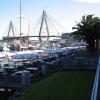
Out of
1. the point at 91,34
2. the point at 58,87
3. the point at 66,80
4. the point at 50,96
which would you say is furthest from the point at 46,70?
the point at 91,34

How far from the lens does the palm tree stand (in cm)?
5953

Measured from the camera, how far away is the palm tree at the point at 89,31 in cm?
5953

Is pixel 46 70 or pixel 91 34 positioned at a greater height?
pixel 91 34

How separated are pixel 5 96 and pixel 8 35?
147 m

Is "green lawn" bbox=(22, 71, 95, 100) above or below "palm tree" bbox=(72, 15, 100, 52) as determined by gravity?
below

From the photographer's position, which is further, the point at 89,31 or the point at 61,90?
the point at 89,31

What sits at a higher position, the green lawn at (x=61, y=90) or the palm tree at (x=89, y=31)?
the palm tree at (x=89, y=31)

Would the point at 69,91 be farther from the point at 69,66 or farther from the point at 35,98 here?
the point at 69,66

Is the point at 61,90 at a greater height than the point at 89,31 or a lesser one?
lesser

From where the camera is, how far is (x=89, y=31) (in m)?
59.8

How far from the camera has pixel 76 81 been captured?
83.6 ft

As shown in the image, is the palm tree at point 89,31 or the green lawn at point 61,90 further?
the palm tree at point 89,31

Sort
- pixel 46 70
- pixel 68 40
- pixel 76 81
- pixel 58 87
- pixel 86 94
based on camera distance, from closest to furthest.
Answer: pixel 86 94
pixel 58 87
pixel 76 81
pixel 46 70
pixel 68 40

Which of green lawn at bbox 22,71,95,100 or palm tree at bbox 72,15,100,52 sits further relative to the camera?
palm tree at bbox 72,15,100,52
